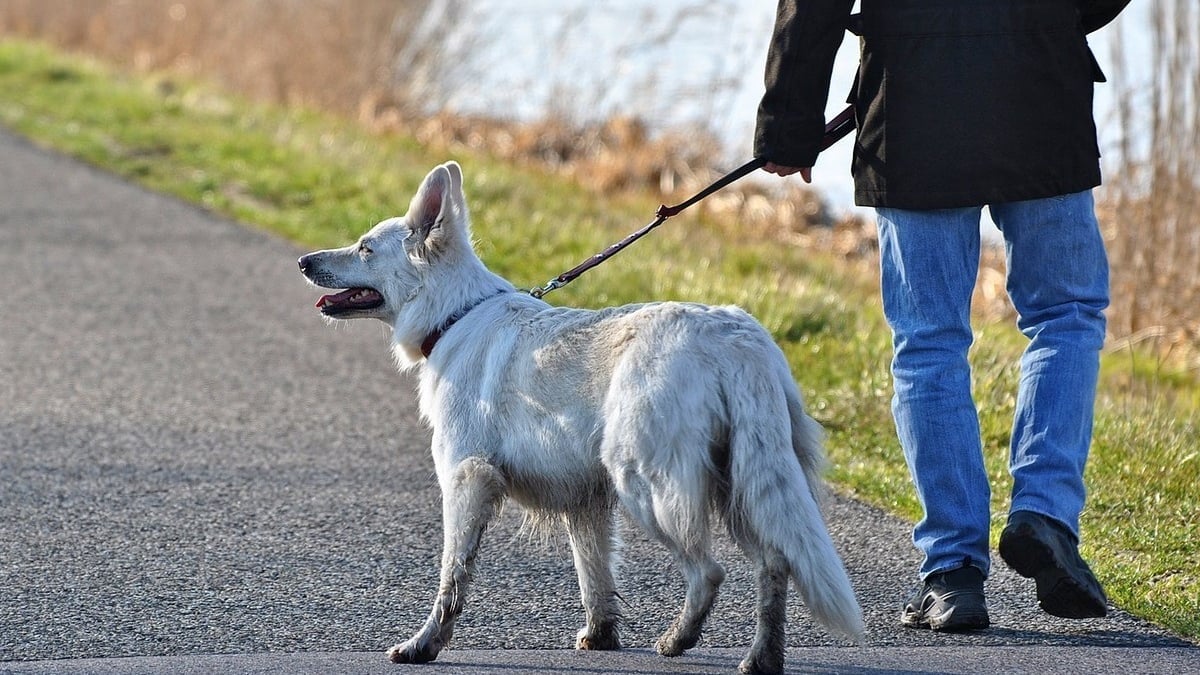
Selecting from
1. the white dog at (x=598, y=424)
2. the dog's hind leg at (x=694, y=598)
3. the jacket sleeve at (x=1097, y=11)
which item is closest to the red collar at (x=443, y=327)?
the white dog at (x=598, y=424)

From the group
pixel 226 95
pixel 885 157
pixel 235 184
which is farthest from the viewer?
pixel 226 95

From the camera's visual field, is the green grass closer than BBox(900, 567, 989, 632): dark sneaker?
No

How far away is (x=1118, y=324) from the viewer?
9078 mm

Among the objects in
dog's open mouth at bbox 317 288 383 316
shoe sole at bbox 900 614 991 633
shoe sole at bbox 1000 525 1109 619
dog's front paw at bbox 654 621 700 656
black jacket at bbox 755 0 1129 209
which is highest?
black jacket at bbox 755 0 1129 209

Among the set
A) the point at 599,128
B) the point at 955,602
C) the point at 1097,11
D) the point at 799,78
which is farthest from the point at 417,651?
the point at 599,128

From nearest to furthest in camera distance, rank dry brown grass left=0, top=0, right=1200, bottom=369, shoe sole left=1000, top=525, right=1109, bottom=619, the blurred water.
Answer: shoe sole left=1000, top=525, right=1109, bottom=619
dry brown grass left=0, top=0, right=1200, bottom=369
the blurred water

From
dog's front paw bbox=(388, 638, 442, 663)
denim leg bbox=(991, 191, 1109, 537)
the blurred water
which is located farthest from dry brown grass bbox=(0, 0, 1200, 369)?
dog's front paw bbox=(388, 638, 442, 663)

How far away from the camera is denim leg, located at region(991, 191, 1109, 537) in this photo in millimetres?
4309

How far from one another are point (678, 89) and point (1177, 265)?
5.74 m

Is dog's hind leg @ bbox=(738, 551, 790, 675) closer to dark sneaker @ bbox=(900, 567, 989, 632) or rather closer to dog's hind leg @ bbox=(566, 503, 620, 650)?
dog's hind leg @ bbox=(566, 503, 620, 650)

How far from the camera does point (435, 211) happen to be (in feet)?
15.2

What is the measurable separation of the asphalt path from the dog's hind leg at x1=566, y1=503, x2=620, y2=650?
0.08m

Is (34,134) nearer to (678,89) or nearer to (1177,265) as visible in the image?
(678,89)

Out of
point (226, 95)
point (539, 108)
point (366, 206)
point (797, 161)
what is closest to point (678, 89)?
point (539, 108)
